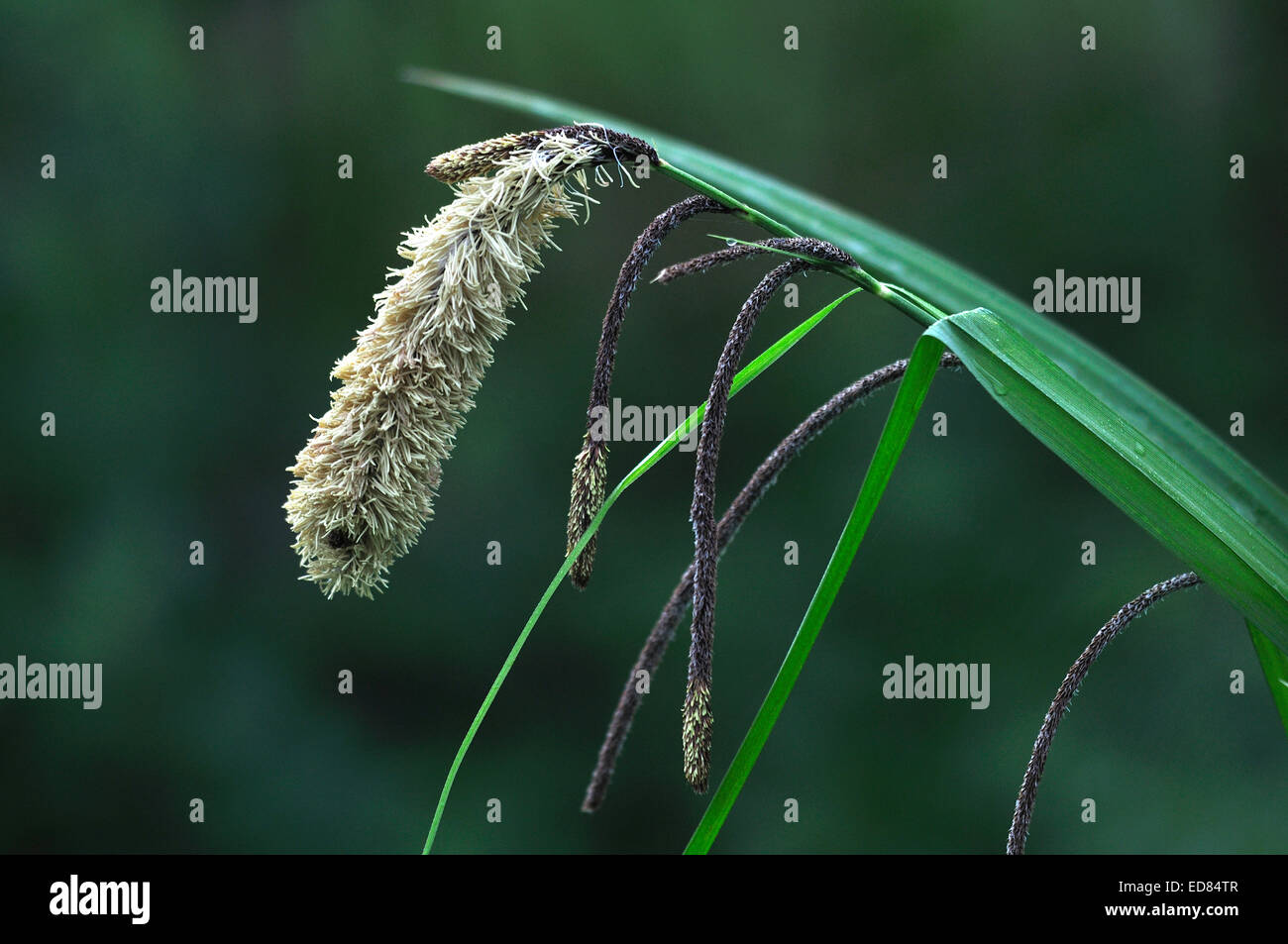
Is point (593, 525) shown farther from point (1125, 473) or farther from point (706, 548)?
point (1125, 473)

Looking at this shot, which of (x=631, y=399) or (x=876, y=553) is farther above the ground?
(x=631, y=399)

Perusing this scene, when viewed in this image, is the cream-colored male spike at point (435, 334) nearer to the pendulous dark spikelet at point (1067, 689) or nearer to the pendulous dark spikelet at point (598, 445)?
the pendulous dark spikelet at point (598, 445)

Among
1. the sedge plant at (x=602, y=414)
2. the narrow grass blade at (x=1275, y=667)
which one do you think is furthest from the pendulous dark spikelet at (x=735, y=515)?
the narrow grass blade at (x=1275, y=667)

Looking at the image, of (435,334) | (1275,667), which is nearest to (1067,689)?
(1275,667)

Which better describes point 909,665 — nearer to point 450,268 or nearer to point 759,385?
point 759,385

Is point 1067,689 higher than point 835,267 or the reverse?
the reverse
